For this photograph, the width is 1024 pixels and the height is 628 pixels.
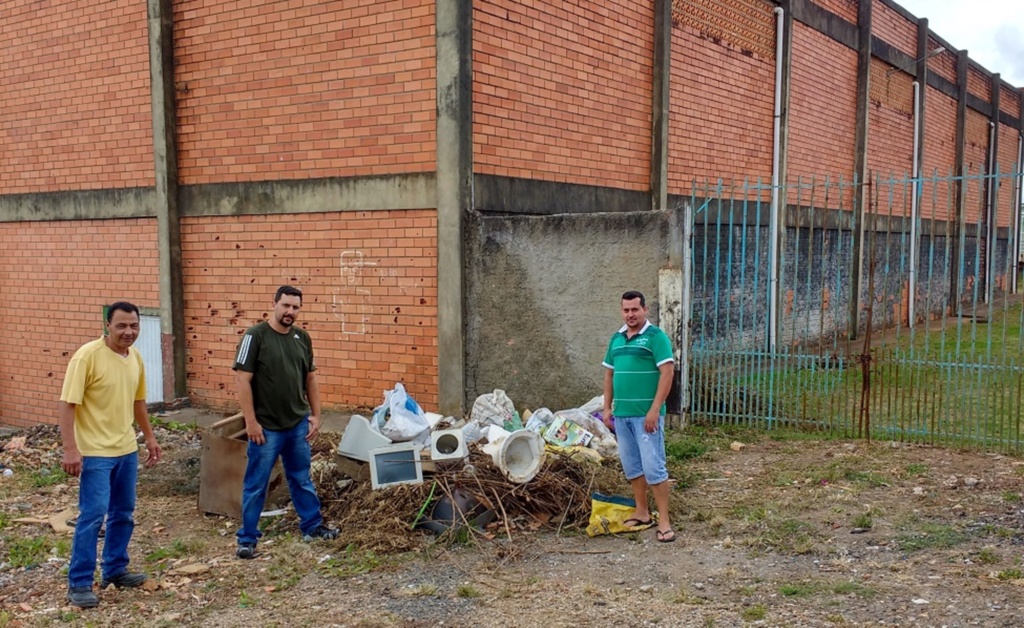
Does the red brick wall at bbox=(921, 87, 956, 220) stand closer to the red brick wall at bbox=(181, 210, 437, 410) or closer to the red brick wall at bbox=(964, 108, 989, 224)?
the red brick wall at bbox=(964, 108, 989, 224)

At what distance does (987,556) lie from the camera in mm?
5078

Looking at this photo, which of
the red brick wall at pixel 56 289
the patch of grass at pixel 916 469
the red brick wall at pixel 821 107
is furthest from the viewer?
the red brick wall at pixel 821 107

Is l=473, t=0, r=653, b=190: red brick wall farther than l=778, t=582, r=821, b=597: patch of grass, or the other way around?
l=473, t=0, r=653, b=190: red brick wall

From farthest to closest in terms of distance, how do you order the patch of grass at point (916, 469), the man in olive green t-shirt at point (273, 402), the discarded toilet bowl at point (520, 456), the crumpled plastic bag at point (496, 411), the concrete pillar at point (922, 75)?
the concrete pillar at point (922, 75), the crumpled plastic bag at point (496, 411), the patch of grass at point (916, 469), the discarded toilet bowl at point (520, 456), the man in olive green t-shirt at point (273, 402)

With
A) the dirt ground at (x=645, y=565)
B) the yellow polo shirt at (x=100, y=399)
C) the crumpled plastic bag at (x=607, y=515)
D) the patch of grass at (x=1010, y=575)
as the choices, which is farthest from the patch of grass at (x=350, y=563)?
the patch of grass at (x=1010, y=575)

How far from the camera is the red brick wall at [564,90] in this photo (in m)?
8.19

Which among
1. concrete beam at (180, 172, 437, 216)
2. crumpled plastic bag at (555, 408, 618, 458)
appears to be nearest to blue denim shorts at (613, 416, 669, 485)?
crumpled plastic bag at (555, 408, 618, 458)

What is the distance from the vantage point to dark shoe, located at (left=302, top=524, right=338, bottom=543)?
19.0 feet

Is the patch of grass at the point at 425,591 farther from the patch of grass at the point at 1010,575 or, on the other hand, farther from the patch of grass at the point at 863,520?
the patch of grass at the point at 1010,575

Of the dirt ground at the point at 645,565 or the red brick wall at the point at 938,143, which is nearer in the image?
the dirt ground at the point at 645,565

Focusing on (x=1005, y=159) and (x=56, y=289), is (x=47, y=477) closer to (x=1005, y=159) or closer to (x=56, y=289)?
(x=56, y=289)

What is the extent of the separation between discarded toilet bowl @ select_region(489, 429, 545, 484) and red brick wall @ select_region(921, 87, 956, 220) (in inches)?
597

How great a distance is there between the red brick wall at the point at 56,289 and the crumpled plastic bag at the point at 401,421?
4414 mm

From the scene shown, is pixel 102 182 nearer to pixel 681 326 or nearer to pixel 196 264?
pixel 196 264
